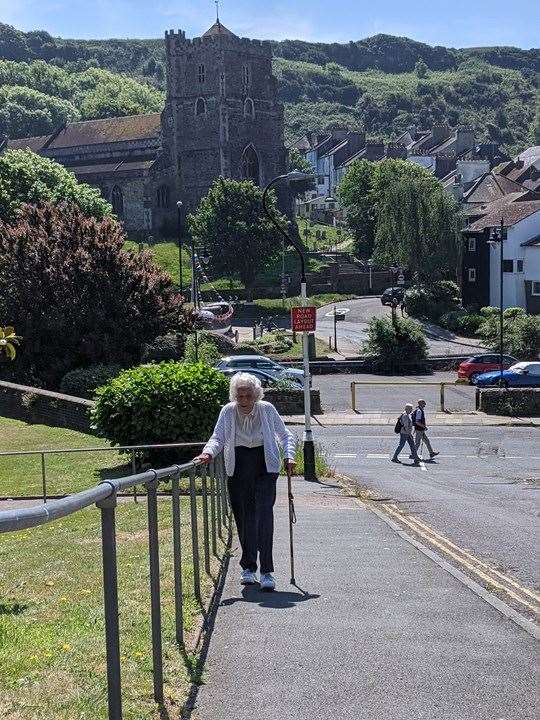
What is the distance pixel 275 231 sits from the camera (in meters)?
78.7

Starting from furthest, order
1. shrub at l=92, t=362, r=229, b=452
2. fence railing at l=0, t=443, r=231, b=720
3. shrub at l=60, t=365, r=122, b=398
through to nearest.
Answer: shrub at l=60, t=365, r=122, b=398 → shrub at l=92, t=362, r=229, b=452 → fence railing at l=0, t=443, r=231, b=720

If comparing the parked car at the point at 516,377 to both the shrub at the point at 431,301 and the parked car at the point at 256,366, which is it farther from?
the shrub at the point at 431,301

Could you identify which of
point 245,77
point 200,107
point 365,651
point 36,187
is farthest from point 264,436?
point 245,77

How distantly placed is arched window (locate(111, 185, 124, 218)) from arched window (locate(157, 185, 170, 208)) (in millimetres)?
4404

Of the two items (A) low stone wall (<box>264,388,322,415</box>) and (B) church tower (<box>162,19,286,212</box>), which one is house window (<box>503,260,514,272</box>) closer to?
(B) church tower (<box>162,19,286,212</box>)

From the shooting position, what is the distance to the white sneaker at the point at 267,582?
353 inches

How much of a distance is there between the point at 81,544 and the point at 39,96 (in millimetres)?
162285

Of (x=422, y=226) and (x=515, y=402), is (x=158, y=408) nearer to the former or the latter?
(x=515, y=402)

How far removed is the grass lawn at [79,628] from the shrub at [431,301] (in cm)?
6174

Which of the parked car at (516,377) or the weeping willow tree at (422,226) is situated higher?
the weeping willow tree at (422,226)

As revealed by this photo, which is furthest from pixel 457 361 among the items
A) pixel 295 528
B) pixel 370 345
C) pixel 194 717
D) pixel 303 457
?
pixel 194 717

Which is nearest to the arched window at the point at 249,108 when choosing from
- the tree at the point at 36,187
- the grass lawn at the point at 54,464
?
the tree at the point at 36,187

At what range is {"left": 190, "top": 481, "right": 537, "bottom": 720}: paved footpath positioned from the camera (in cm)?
596

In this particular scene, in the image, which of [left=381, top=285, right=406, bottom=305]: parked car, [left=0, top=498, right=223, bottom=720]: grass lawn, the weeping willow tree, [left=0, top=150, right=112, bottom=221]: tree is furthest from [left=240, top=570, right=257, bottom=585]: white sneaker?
the weeping willow tree
